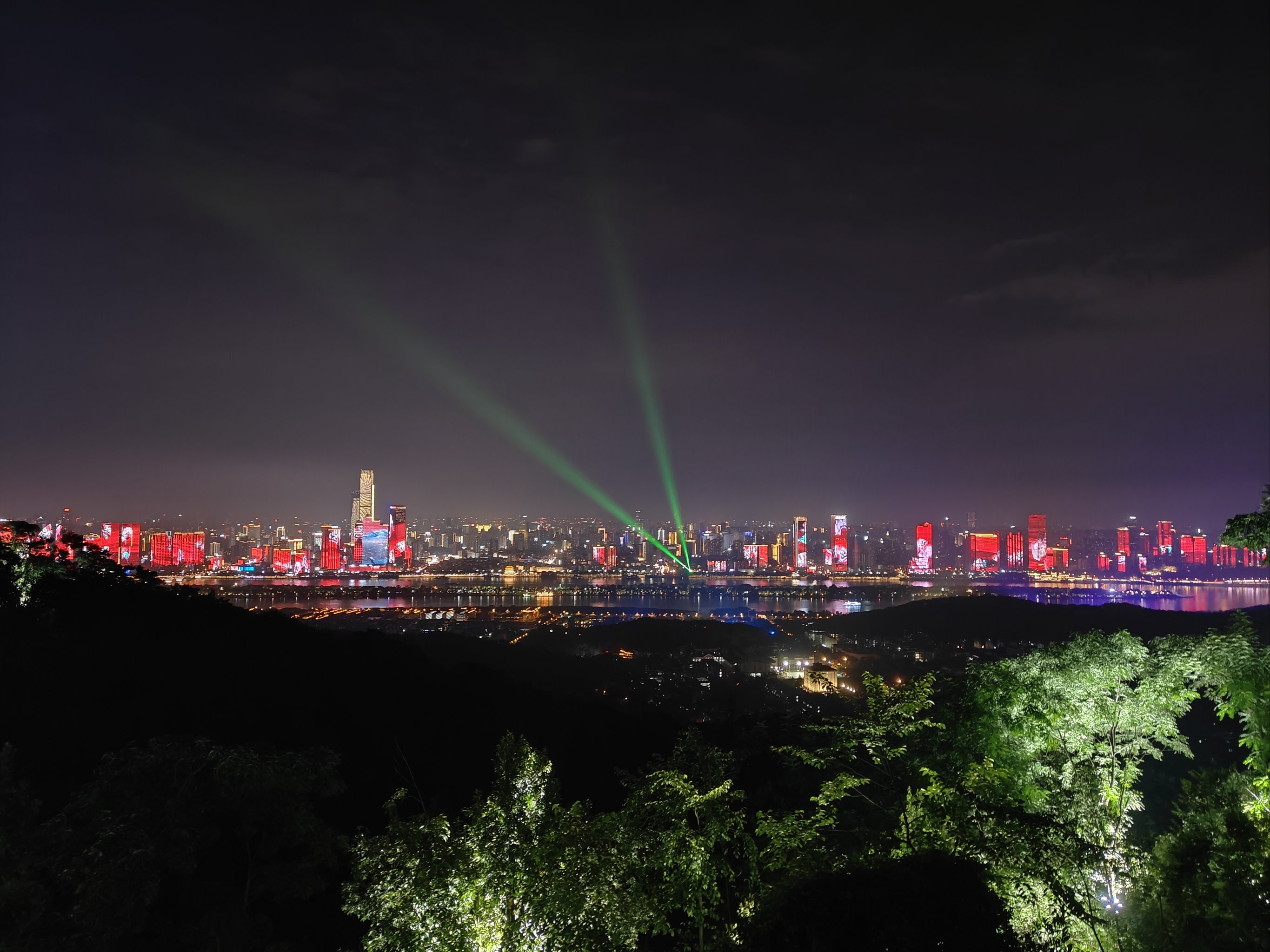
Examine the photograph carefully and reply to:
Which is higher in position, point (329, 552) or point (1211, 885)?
point (1211, 885)

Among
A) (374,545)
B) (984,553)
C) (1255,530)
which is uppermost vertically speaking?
(1255,530)

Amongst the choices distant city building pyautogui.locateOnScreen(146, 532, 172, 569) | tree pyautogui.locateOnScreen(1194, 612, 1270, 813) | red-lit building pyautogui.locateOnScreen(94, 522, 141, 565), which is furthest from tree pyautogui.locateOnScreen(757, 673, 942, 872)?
distant city building pyautogui.locateOnScreen(146, 532, 172, 569)

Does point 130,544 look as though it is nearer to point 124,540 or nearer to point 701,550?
point 124,540

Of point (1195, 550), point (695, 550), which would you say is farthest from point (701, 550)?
point (1195, 550)

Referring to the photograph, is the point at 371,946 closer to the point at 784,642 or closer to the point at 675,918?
the point at 675,918

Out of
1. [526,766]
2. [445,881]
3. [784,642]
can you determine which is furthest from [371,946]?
[784,642]

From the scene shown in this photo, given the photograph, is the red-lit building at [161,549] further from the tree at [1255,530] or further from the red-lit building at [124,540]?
the tree at [1255,530]

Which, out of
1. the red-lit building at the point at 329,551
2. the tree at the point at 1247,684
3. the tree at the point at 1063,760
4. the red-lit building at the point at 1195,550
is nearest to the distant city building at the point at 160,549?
the red-lit building at the point at 329,551
